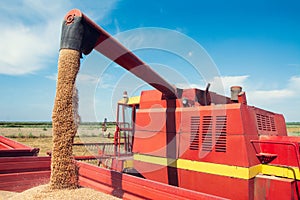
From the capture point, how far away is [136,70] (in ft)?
11.5

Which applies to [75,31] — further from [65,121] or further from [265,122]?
[265,122]

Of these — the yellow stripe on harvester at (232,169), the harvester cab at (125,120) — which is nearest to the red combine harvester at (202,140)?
the yellow stripe on harvester at (232,169)

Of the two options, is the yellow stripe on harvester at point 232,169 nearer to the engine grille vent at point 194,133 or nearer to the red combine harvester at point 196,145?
the red combine harvester at point 196,145

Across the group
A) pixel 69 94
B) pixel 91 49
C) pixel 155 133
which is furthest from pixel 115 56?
pixel 155 133

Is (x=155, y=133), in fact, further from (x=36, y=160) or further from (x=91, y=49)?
(x=36, y=160)

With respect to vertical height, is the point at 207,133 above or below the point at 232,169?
above

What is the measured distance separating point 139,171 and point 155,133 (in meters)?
0.77

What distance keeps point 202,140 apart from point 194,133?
6.6 inches

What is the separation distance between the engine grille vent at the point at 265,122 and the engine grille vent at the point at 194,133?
0.91 metres

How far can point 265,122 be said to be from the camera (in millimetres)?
3746

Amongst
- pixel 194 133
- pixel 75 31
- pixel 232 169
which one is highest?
pixel 75 31

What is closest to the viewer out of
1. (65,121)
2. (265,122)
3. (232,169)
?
(65,121)

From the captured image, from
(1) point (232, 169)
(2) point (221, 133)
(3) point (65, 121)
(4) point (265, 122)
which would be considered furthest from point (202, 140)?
(3) point (65, 121)

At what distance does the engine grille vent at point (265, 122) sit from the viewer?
11.4 feet
